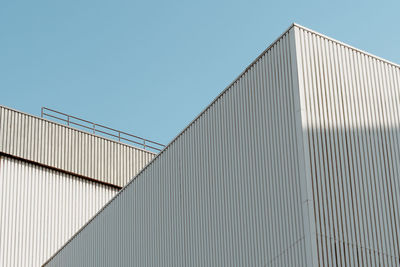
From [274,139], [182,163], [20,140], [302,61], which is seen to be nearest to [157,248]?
[182,163]

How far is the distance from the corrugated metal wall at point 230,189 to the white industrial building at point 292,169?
1.4 inches

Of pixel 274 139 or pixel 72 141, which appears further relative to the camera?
pixel 72 141

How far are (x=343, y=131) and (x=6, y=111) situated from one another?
2453cm

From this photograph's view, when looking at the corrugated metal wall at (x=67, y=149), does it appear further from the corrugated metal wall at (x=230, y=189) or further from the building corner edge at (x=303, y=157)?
the building corner edge at (x=303, y=157)

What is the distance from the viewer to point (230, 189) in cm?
2550

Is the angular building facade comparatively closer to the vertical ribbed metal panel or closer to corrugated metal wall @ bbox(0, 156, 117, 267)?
corrugated metal wall @ bbox(0, 156, 117, 267)

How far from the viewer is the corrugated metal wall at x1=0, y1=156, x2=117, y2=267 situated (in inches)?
1629

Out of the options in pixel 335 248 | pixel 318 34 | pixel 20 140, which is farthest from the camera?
pixel 20 140

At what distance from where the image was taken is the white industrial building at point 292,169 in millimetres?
22031

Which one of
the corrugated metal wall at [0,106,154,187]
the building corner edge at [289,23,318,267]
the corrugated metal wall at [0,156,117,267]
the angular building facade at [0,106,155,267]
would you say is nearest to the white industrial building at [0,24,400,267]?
the building corner edge at [289,23,318,267]

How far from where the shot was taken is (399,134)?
2494 centimetres

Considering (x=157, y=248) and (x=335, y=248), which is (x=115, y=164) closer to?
(x=157, y=248)

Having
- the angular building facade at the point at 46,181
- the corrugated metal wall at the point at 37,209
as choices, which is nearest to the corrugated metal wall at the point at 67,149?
the angular building facade at the point at 46,181

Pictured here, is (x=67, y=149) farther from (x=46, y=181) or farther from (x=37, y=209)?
(x=37, y=209)
